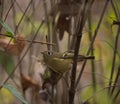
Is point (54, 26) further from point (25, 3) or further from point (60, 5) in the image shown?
point (25, 3)

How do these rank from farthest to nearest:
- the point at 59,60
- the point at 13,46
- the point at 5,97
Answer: the point at 5,97 < the point at 13,46 < the point at 59,60

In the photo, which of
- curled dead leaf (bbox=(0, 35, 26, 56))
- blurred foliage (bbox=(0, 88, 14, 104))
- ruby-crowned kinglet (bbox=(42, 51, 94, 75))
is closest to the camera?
ruby-crowned kinglet (bbox=(42, 51, 94, 75))

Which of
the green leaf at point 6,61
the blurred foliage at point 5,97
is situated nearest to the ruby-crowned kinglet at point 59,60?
the green leaf at point 6,61

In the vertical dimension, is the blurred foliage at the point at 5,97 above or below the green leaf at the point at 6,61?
below

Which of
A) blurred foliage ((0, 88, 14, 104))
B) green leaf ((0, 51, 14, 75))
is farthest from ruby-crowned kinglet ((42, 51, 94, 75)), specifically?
blurred foliage ((0, 88, 14, 104))

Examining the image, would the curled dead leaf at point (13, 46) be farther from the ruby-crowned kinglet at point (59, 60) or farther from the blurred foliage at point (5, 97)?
the blurred foliage at point (5, 97)

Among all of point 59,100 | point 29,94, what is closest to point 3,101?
point 29,94

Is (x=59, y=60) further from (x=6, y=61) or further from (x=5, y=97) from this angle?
(x=5, y=97)

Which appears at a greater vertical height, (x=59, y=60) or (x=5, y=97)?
(x=59, y=60)

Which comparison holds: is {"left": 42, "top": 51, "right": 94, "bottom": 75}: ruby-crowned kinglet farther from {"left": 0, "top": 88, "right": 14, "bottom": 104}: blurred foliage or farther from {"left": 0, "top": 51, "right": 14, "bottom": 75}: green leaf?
{"left": 0, "top": 88, "right": 14, "bottom": 104}: blurred foliage

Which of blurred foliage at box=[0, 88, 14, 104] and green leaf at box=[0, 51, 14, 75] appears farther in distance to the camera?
blurred foliage at box=[0, 88, 14, 104]

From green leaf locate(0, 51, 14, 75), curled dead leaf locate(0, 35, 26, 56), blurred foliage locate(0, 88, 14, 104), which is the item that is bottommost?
blurred foliage locate(0, 88, 14, 104)

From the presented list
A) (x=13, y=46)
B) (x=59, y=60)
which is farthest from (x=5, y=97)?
(x=59, y=60)

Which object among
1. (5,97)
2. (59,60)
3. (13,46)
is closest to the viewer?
(59,60)
